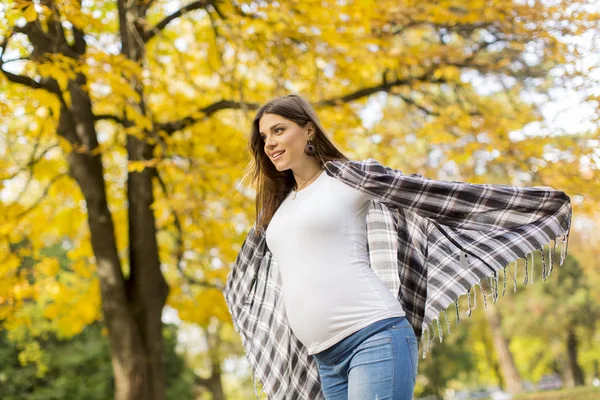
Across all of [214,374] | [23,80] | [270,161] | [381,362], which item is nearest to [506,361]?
[214,374]

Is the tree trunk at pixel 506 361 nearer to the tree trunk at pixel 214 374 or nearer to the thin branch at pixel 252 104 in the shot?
the tree trunk at pixel 214 374

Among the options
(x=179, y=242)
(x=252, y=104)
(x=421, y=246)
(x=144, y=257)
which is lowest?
(x=421, y=246)

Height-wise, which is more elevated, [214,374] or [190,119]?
[190,119]

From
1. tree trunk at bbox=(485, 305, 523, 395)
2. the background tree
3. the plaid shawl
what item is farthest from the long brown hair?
tree trunk at bbox=(485, 305, 523, 395)

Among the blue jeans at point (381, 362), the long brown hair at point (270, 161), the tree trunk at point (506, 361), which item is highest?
the long brown hair at point (270, 161)

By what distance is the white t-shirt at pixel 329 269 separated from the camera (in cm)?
227

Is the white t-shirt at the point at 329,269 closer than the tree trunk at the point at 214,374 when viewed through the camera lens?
Yes

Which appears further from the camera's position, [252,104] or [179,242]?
[179,242]

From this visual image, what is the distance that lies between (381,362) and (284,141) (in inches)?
39.0

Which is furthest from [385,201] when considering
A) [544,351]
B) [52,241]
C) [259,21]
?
[544,351]

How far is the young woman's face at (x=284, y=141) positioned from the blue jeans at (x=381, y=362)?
783mm

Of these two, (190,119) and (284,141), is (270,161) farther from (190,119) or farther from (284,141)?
(190,119)

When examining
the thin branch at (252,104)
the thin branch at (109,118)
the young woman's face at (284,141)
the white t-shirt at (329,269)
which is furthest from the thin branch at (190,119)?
the white t-shirt at (329,269)

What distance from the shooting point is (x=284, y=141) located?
2.61 meters
